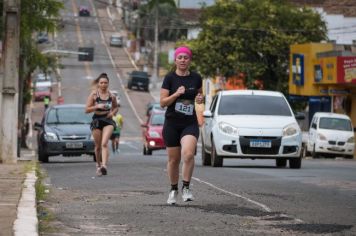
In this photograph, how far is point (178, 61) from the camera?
14.0 metres

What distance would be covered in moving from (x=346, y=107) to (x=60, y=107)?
3081 centimetres

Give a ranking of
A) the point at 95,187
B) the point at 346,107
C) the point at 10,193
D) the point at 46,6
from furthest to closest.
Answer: the point at 346,107 → the point at 46,6 → the point at 95,187 → the point at 10,193

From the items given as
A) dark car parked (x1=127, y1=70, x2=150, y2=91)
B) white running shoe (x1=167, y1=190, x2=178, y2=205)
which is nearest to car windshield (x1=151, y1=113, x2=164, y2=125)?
white running shoe (x1=167, y1=190, x2=178, y2=205)

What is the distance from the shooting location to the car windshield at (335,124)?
147 feet

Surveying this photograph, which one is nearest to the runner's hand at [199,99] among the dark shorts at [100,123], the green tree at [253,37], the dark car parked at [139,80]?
the dark shorts at [100,123]

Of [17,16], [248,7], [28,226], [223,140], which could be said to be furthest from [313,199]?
[248,7]

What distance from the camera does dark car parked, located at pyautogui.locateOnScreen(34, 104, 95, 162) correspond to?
29797mm

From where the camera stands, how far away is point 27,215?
428 inches

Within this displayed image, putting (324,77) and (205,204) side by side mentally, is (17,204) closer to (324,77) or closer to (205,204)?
(205,204)

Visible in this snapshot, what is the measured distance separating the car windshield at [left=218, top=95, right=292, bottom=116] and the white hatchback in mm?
18244

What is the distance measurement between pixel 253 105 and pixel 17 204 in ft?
45.3

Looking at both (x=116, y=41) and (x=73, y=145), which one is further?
(x=116, y=41)

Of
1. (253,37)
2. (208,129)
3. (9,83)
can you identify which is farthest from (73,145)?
(253,37)

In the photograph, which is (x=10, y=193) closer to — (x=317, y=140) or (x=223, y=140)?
(x=223, y=140)
